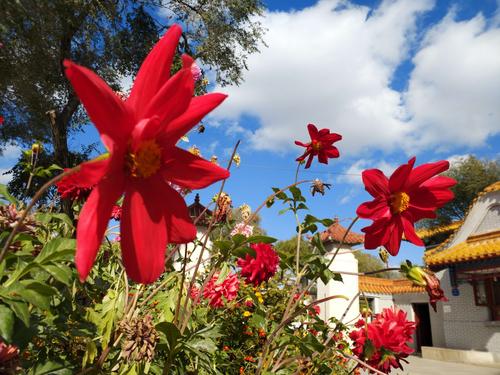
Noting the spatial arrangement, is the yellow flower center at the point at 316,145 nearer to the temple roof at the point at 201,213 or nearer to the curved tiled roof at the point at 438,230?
the temple roof at the point at 201,213

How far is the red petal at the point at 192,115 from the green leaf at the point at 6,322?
11.7 inches

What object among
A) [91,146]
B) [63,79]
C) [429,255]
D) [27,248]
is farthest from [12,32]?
[429,255]

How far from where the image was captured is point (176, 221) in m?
0.59

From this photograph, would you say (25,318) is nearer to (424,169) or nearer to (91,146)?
(424,169)

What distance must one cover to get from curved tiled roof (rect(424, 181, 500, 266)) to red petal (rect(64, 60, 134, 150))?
13063 mm

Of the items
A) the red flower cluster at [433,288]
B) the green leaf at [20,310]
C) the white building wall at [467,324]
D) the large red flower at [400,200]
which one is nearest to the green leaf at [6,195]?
the green leaf at [20,310]

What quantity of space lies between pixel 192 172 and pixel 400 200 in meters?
0.62

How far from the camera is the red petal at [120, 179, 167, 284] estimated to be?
517 millimetres

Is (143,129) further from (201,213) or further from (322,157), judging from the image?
(322,157)

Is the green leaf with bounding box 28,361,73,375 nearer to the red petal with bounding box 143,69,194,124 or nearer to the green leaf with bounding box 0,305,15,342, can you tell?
the green leaf with bounding box 0,305,15,342

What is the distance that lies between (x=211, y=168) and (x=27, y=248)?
459 mm

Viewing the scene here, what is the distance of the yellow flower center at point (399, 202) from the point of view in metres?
1.01

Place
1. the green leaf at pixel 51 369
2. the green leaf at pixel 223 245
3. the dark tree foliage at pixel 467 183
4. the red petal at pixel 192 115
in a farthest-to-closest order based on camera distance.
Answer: the dark tree foliage at pixel 467 183 → the green leaf at pixel 223 245 → the green leaf at pixel 51 369 → the red petal at pixel 192 115

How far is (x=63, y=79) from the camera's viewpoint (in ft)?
30.2
